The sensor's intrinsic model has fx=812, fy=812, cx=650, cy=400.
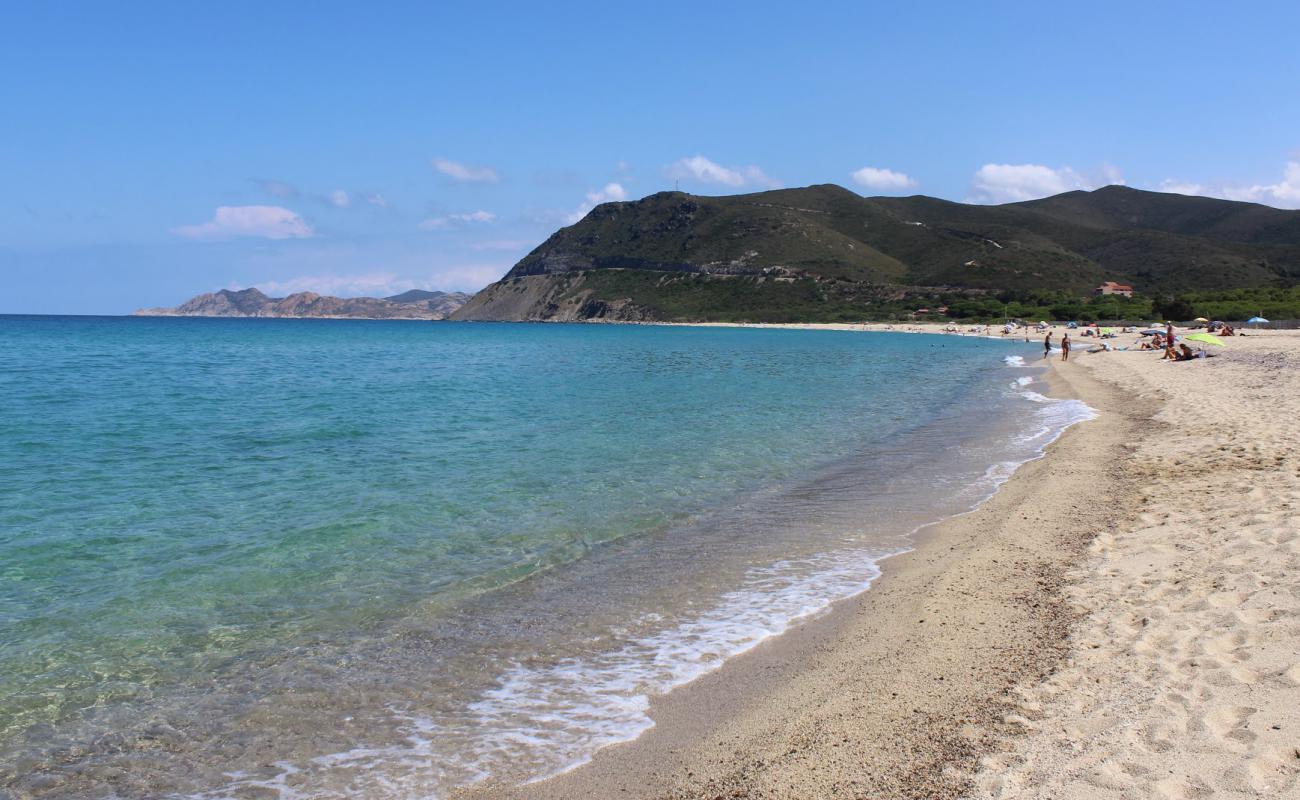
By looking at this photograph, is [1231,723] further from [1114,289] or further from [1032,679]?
[1114,289]

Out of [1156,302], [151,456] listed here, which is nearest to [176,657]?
[151,456]

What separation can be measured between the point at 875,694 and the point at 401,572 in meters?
5.71

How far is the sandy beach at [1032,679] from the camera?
4332mm

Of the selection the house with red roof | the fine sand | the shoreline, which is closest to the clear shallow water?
the shoreline

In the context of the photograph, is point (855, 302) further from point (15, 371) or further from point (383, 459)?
point (383, 459)

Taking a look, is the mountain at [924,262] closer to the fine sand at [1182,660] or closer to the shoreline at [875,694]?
the fine sand at [1182,660]

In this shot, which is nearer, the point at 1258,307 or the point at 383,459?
the point at 383,459

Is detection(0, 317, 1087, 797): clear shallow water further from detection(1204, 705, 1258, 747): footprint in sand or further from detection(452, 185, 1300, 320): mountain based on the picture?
detection(452, 185, 1300, 320): mountain

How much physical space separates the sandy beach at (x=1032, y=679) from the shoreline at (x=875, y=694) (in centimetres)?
2

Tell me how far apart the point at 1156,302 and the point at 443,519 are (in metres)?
105

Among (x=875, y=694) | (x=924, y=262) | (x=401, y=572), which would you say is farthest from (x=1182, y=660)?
(x=924, y=262)

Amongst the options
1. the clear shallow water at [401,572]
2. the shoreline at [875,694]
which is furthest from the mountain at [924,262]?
the shoreline at [875,694]

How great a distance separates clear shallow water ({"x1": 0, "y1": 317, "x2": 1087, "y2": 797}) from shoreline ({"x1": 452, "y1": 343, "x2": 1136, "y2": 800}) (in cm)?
35

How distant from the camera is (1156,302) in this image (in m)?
95.5
